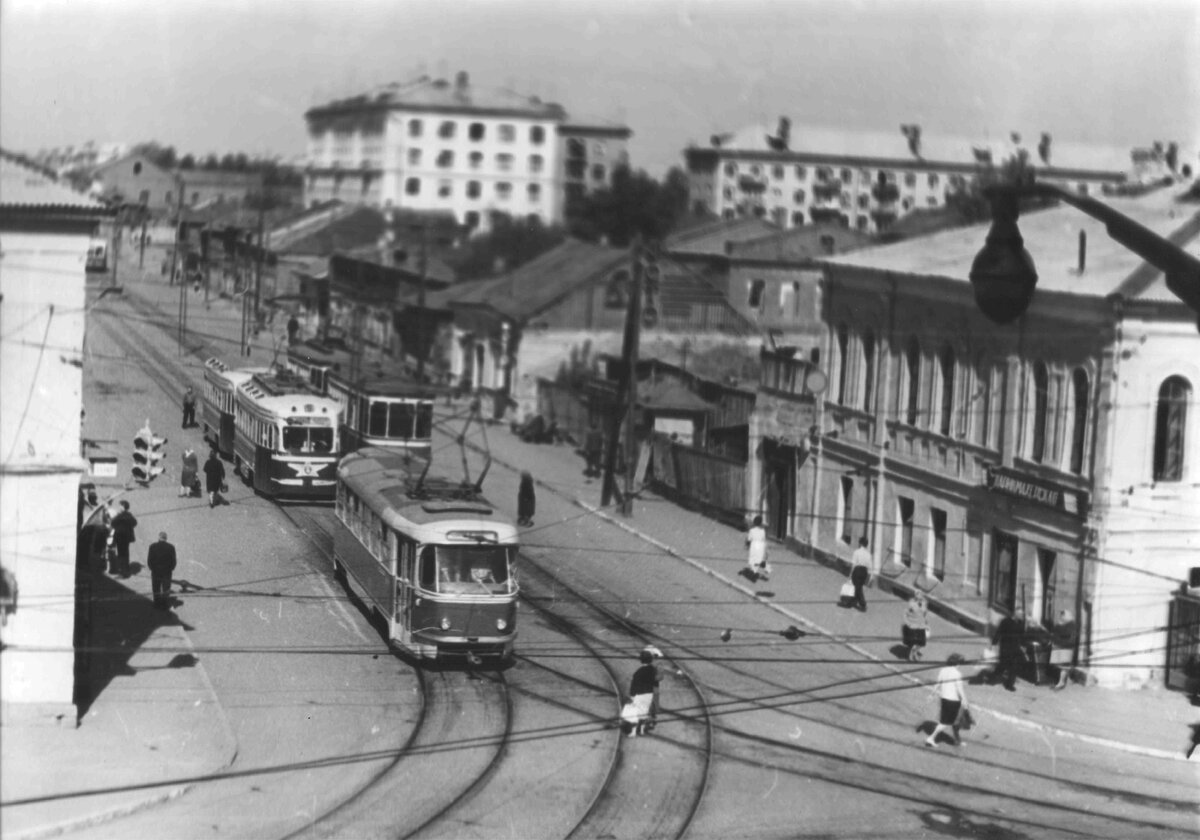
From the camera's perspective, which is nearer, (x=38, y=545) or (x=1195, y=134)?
(x=38, y=545)

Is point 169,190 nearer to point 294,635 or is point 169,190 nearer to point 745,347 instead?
point 294,635

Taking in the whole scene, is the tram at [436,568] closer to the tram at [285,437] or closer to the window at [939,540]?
the tram at [285,437]

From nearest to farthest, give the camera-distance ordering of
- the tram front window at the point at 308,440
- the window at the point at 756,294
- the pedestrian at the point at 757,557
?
the tram front window at the point at 308,440 → the pedestrian at the point at 757,557 → the window at the point at 756,294

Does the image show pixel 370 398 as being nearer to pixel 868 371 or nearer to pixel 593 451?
pixel 593 451

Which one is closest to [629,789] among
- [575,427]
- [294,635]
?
[294,635]

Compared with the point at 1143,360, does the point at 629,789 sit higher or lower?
lower

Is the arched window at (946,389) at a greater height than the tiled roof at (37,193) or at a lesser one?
lesser

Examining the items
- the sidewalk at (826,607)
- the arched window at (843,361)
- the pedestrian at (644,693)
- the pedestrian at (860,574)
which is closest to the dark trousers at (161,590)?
the sidewalk at (826,607)
